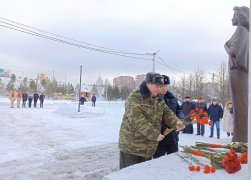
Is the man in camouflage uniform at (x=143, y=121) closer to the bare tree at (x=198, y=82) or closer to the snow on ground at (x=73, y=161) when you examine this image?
the snow on ground at (x=73, y=161)

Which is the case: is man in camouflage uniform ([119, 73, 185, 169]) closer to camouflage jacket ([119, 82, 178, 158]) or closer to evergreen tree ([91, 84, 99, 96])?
camouflage jacket ([119, 82, 178, 158])

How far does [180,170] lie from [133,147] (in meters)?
0.74

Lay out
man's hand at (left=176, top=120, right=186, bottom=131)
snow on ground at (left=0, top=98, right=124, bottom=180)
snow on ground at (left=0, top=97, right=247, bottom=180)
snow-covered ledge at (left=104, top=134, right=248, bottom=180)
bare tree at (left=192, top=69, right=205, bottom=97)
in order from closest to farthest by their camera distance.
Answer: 1. snow-covered ledge at (left=104, top=134, right=248, bottom=180)
2. snow on ground at (left=0, top=97, right=247, bottom=180)
3. man's hand at (left=176, top=120, right=186, bottom=131)
4. snow on ground at (left=0, top=98, right=124, bottom=180)
5. bare tree at (left=192, top=69, right=205, bottom=97)

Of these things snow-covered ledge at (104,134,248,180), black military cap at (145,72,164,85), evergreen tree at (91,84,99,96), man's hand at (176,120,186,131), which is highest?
evergreen tree at (91,84,99,96)

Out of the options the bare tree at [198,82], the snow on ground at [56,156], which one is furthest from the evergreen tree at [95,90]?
the snow on ground at [56,156]

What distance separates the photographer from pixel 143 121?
333cm

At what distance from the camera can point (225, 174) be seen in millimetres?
2809

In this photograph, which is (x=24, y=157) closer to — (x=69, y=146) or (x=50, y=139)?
(x=69, y=146)

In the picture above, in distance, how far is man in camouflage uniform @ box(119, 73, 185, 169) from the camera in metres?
3.35

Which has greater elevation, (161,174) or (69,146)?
(161,174)

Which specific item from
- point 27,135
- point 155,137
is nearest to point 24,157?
point 27,135

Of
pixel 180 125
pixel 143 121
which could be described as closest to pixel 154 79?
pixel 143 121

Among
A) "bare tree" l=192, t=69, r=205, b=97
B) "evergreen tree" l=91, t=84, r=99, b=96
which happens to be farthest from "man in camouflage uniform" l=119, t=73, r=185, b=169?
"evergreen tree" l=91, t=84, r=99, b=96

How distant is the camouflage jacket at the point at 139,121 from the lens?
3.37 metres
